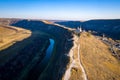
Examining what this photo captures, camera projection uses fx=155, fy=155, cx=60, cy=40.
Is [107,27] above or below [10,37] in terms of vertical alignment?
below

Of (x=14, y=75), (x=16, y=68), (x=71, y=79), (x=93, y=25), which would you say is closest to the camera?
(x=71, y=79)

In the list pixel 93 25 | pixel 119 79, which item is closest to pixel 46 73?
pixel 119 79

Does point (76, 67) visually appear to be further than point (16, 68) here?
No

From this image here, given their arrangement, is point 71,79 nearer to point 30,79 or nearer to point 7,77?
point 30,79

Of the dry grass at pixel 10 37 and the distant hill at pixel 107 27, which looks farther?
the distant hill at pixel 107 27

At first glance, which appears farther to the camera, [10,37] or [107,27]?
[107,27]

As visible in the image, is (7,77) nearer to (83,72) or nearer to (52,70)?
(52,70)

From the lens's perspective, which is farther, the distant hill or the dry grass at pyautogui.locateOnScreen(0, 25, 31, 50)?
the distant hill

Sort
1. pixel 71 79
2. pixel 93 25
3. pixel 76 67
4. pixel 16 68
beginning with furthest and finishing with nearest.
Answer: pixel 93 25 < pixel 16 68 < pixel 76 67 < pixel 71 79

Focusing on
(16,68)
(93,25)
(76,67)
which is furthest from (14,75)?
(93,25)

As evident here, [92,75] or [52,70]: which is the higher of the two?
[92,75]
